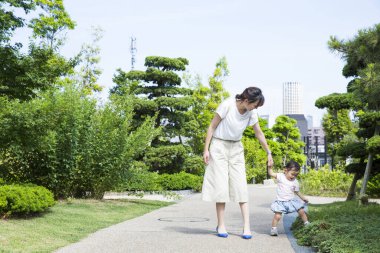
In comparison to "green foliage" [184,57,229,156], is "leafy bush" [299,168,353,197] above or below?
below

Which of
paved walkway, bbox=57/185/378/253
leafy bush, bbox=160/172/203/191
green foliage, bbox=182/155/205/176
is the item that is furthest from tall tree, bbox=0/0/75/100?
green foliage, bbox=182/155/205/176

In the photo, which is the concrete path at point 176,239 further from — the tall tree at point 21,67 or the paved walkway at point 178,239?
the tall tree at point 21,67

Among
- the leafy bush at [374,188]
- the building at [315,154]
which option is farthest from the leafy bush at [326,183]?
the building at [315,154]

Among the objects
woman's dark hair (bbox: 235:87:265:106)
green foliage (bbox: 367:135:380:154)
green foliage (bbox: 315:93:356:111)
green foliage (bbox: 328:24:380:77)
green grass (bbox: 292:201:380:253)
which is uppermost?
green foliage (bbox: 328:24:380:77)

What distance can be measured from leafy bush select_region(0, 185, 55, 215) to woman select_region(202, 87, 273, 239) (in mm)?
2981

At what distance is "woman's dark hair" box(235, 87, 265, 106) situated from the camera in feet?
20.1

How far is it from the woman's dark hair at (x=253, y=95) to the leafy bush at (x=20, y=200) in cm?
369

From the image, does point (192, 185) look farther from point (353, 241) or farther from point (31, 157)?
point (353, 241)

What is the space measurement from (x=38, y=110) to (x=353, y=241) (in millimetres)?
5299

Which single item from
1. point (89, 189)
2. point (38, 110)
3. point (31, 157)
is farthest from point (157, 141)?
point (38, 110)

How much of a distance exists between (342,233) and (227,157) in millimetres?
1611

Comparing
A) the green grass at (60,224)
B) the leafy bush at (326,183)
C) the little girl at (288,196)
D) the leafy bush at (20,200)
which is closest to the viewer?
the green grass at (60,224)

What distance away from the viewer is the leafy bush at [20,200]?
24.8ft

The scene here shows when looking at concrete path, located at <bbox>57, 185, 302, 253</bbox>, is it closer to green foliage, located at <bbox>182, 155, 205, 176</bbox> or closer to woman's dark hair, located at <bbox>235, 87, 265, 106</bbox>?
woman's dark hair, located at <bbox>235, 87, 265, 106</bbox>
